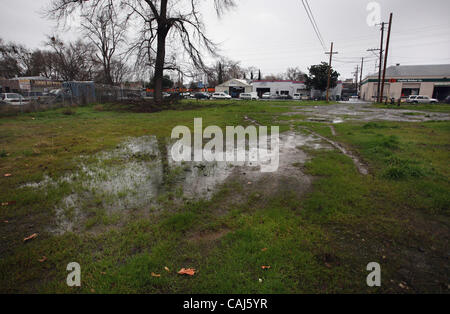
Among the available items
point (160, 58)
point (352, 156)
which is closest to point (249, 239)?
point (352, 156)

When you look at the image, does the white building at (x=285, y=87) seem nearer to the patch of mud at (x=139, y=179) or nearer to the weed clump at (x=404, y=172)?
the patch of mud at (x=139, y=179)

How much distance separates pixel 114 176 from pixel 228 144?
→ 14.6 feet

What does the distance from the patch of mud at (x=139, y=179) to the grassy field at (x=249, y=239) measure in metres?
0.16

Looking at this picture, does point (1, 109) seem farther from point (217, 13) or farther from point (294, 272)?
point (294, 272)

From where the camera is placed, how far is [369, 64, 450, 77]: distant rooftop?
177 ft

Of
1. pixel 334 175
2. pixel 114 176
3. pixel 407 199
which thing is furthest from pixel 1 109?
pixel 407 199

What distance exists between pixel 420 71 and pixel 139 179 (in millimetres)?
71160

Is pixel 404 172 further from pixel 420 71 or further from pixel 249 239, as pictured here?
pixel 420 71

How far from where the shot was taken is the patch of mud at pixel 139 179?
411 centimetres

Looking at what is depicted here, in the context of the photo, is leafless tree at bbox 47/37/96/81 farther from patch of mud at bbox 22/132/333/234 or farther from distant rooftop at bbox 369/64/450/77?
distant rooftop at bbox 369/64/450/77

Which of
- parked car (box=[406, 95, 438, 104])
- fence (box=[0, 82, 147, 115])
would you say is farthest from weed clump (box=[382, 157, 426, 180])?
parked car (box=[406, 95, 438, 104])

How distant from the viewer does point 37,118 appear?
52.0 ft

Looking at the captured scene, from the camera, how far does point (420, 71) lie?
55.5m
